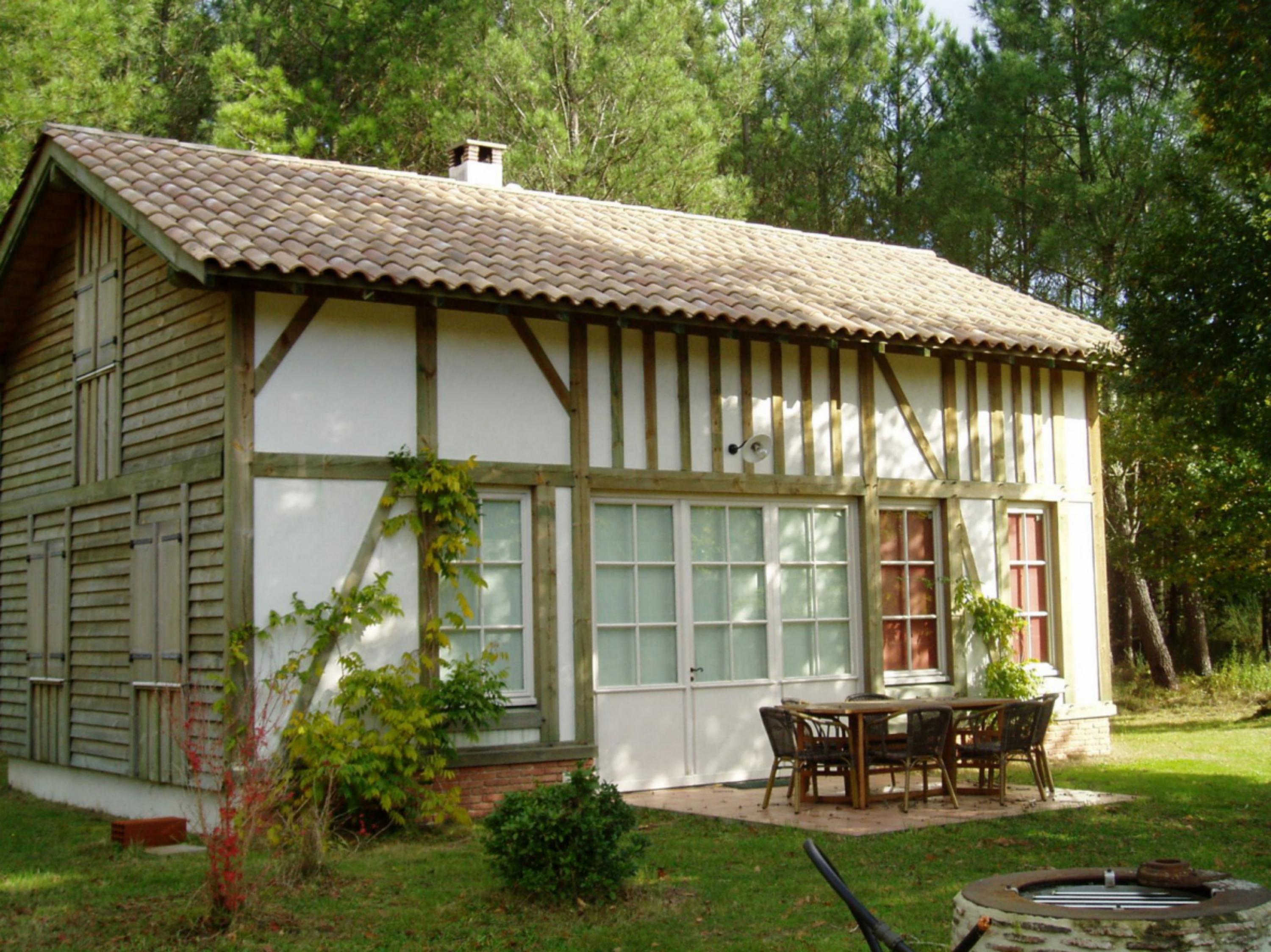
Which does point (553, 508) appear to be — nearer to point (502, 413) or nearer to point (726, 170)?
point (502, 413)

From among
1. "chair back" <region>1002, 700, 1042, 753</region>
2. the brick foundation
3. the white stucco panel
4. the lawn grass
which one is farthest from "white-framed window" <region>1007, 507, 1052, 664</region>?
the brick foundation

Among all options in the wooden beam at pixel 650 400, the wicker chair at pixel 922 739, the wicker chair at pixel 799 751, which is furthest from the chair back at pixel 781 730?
the wooden beam at pixel 650 400

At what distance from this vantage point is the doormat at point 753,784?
1152cm

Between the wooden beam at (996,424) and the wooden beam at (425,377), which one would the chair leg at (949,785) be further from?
the wooden beam at (425,377)

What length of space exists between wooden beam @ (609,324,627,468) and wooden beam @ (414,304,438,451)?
5.02 feet

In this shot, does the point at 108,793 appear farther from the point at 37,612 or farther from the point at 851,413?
the point at 851,413

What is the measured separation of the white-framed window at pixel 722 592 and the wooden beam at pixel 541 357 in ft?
3.27

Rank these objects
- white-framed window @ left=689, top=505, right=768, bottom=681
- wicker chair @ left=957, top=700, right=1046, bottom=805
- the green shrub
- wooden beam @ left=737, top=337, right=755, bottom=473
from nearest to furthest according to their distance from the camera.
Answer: the green shrub < wicker chair @ left=957, top=700, right=1046, bottom=805 < white-framed window @ left=689, top=505, right=768, bottom=681 < wooden beam @ left=737, top=337, right=755, bottom=473

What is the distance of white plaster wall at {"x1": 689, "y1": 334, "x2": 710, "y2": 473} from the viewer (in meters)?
11.7

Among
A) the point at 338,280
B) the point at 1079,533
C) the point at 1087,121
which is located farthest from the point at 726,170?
the point at 338,280

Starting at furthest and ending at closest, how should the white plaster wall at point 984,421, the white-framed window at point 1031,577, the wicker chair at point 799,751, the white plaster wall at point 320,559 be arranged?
1. the white-framed window at point 1031,577
2. the white plaster wall at point 984,421
3. the wicker chair at point 799,751
4. the white plaster wall at point 320,559

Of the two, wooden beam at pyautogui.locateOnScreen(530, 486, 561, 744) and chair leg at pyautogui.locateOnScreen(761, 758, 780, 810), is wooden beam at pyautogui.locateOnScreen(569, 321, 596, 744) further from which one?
chair leg at pyautogui.locateOnScreen(761, 758, 780, 810)

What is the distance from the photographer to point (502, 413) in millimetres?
10766

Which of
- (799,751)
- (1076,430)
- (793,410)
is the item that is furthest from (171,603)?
(1076,430)
